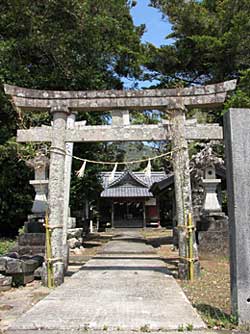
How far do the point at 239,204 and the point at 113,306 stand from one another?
8.30ft

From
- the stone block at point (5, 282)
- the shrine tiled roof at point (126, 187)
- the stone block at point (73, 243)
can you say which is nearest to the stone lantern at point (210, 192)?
the stone block at point (73, 243)

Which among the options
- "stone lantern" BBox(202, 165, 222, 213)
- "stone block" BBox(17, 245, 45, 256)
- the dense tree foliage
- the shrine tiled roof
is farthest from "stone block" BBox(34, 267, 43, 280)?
the shrine tiled roof

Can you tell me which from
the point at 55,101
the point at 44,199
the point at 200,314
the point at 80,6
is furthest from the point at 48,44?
the point at 200,314

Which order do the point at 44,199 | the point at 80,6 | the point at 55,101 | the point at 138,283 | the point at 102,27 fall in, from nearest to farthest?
the point at 138,283, the point at 55,101, the point at 44,199, the point at 80,6, the point at 102,27

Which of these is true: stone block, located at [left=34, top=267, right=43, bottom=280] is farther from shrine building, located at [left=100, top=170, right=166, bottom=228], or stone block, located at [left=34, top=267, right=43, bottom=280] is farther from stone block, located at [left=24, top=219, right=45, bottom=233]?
shrine building, located at [left=100, top=170, right=166, bottom=228]

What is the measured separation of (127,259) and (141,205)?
23.1 m

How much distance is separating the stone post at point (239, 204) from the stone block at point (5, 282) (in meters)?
4.73

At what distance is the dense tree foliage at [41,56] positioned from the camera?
1642 centimetres

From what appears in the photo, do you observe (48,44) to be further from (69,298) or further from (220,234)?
(69,298)

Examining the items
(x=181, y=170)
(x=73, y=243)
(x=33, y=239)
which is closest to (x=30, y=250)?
(x=33, y=239)

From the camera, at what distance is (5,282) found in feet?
25.3

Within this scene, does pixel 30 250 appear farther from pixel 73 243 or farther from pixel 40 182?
pixel 73 243

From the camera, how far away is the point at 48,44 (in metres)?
16.9

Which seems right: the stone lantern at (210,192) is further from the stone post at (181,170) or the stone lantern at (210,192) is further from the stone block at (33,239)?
the stone block at (33,239)
